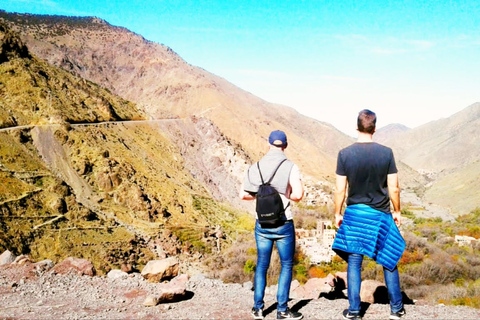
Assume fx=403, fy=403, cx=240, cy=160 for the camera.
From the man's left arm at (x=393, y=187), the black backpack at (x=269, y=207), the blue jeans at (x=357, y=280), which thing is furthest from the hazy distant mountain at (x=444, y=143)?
the black backpack at (x=269, y=207)

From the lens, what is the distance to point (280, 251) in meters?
4.66

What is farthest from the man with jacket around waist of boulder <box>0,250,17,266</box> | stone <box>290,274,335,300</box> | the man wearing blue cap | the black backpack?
boulder <box>0,250,17,266</box>

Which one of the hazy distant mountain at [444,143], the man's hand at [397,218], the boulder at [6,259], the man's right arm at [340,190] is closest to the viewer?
the man's right arm at [340,190]

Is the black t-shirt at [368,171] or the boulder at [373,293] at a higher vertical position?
the black t-shirt at [368,171]

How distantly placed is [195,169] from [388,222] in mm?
31567

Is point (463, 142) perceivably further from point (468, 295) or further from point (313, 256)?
point (468, 295)

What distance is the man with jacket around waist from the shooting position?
4434mm

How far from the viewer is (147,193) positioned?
26.3 m

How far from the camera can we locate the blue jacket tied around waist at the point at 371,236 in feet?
14.8

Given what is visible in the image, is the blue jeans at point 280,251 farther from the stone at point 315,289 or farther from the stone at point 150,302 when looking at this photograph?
the stone at point 315,289

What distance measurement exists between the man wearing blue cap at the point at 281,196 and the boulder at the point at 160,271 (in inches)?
141

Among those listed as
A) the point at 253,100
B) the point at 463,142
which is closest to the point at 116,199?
Result: the point at 253,100

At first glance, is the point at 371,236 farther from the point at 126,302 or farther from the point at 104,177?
the point at 104,177

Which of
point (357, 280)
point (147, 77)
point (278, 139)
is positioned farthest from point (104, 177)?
point (147, 77)
